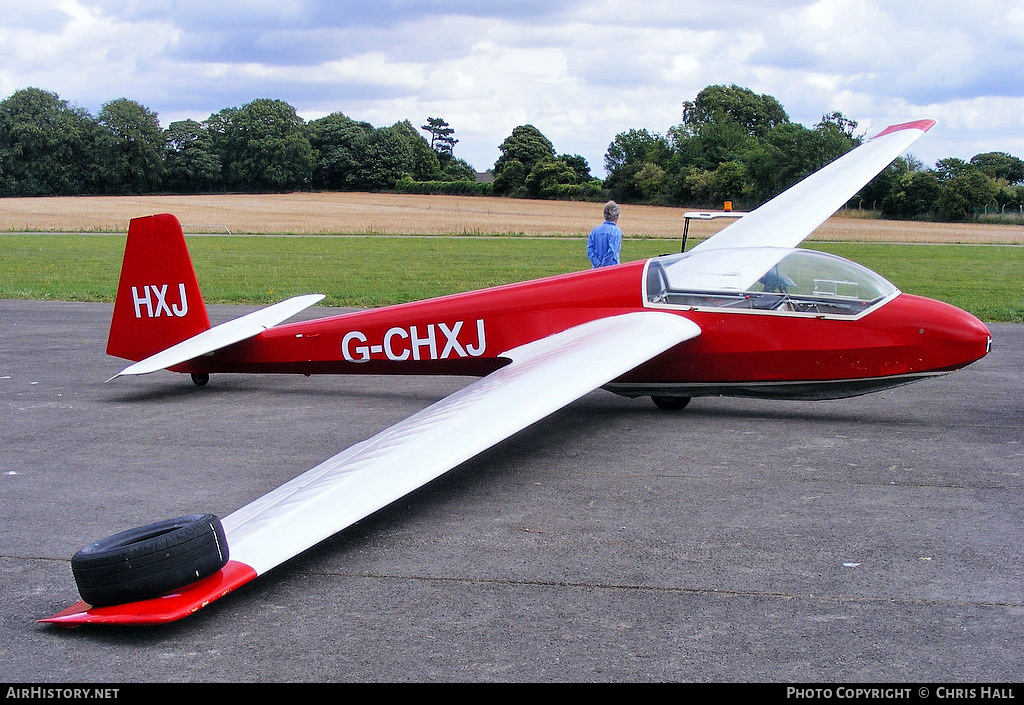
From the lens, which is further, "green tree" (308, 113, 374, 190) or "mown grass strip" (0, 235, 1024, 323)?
"green tree" (308, 113, 374, 190)

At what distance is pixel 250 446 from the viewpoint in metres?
7.75

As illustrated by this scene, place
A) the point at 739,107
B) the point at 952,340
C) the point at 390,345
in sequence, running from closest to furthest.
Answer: the point at 952,340
the point at 390,345
the point at 739,107

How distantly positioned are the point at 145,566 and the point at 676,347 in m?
5.35

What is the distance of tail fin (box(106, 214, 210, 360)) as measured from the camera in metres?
10.1

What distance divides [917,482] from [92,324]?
1387 centimetres

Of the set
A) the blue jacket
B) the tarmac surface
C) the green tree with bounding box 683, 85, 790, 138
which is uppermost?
the green tree with bounding box 683, 85, 790, 138

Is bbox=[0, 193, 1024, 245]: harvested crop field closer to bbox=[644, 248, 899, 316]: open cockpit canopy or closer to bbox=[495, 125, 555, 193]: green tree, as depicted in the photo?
bbox=[495, 125, 555, 193]: green tree

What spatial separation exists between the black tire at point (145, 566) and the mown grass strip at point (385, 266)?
14405 millimetres

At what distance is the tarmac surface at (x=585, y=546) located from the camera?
3.94 m

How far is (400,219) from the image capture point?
62.8 meters

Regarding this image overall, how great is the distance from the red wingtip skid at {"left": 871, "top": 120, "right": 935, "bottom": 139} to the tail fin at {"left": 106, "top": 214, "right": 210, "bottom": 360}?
31.4 feet

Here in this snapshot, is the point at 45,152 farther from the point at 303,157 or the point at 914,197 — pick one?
the point at 914,197

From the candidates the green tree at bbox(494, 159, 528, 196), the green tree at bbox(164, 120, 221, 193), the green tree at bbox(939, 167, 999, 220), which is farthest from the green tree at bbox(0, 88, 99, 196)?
the green tree at bbox(939, 167, 999, 220)

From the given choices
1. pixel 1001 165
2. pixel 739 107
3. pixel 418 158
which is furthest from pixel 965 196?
pixel 418 158
